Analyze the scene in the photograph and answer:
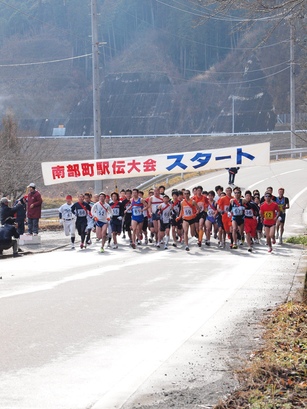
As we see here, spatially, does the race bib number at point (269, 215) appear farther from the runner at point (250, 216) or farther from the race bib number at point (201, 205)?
the race bib number at point (201, 205)

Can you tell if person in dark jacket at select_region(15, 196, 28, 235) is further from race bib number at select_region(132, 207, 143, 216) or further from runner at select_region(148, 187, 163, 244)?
runner at select_region(148, 187, 163, 244)

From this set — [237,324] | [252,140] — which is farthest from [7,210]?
[252,140]

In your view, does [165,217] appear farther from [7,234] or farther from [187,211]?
[7,234]

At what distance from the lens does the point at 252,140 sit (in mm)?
85875

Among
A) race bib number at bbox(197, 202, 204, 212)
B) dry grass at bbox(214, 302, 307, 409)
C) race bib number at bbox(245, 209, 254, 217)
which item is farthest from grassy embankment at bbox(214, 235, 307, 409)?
race bib number at bbox(197, 202, 204, 212)

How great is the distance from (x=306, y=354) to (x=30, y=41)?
436 feet

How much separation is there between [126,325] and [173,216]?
51.8 ft

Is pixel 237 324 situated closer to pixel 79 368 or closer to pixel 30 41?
pixel 79 368

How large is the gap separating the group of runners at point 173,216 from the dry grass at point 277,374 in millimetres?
13942

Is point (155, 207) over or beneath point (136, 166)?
beneath

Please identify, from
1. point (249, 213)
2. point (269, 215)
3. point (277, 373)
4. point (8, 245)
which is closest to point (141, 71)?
point (249, 213)

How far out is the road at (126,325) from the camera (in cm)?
695

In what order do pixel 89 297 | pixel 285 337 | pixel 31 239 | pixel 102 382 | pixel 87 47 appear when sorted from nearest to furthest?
pixel 102 382 → pixel 285 337 → pixel 89 297 → pixel 31 239 → pixel 87 47

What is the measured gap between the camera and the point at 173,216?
25.6 m
